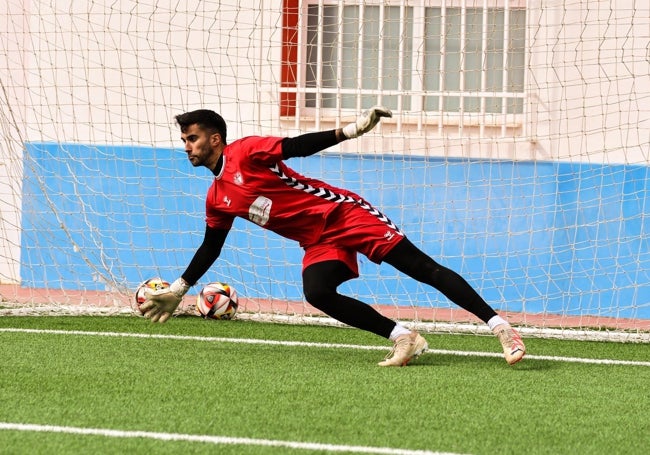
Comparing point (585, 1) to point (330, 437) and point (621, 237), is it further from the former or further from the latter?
point (330, 437)

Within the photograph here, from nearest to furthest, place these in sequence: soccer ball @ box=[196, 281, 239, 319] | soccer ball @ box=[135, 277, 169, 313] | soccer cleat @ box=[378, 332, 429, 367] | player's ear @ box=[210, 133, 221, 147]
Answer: soccer cleat @ box=[378, 332, 429, 367]
player's ear @ box=[210, 133, 221, 147]
soccer ball @ box=[135, 277, 169, 313]
soccer ball @ box=[196, 281, 239, 319]

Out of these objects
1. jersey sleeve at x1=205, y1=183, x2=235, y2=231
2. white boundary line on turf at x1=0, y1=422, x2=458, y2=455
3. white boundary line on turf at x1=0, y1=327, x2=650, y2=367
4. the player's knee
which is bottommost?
white boundary line on turf at x1=0, y1=327, x2=650, y2=367

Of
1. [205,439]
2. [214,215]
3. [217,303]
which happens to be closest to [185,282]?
[214,215]

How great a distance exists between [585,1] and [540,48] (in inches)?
19.3

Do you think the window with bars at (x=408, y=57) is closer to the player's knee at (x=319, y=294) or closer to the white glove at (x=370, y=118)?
the player's knee at (x=319, y=294)

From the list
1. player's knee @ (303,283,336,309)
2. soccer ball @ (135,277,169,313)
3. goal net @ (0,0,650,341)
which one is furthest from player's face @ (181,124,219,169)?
goal net @ (0,0,650,341)

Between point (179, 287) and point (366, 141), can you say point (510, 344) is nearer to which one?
point (179, 287)

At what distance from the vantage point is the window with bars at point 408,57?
9.40 meters

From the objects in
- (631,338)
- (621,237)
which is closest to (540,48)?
(621,237)

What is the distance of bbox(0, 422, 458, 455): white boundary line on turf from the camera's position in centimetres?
431

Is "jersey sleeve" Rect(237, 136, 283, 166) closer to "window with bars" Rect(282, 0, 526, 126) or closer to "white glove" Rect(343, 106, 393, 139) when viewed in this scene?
"white glove" Rect(343, 106, 393, 139)

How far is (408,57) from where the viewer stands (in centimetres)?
962

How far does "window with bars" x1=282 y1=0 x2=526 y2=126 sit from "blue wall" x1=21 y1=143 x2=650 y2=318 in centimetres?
51

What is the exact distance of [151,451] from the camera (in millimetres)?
4242
